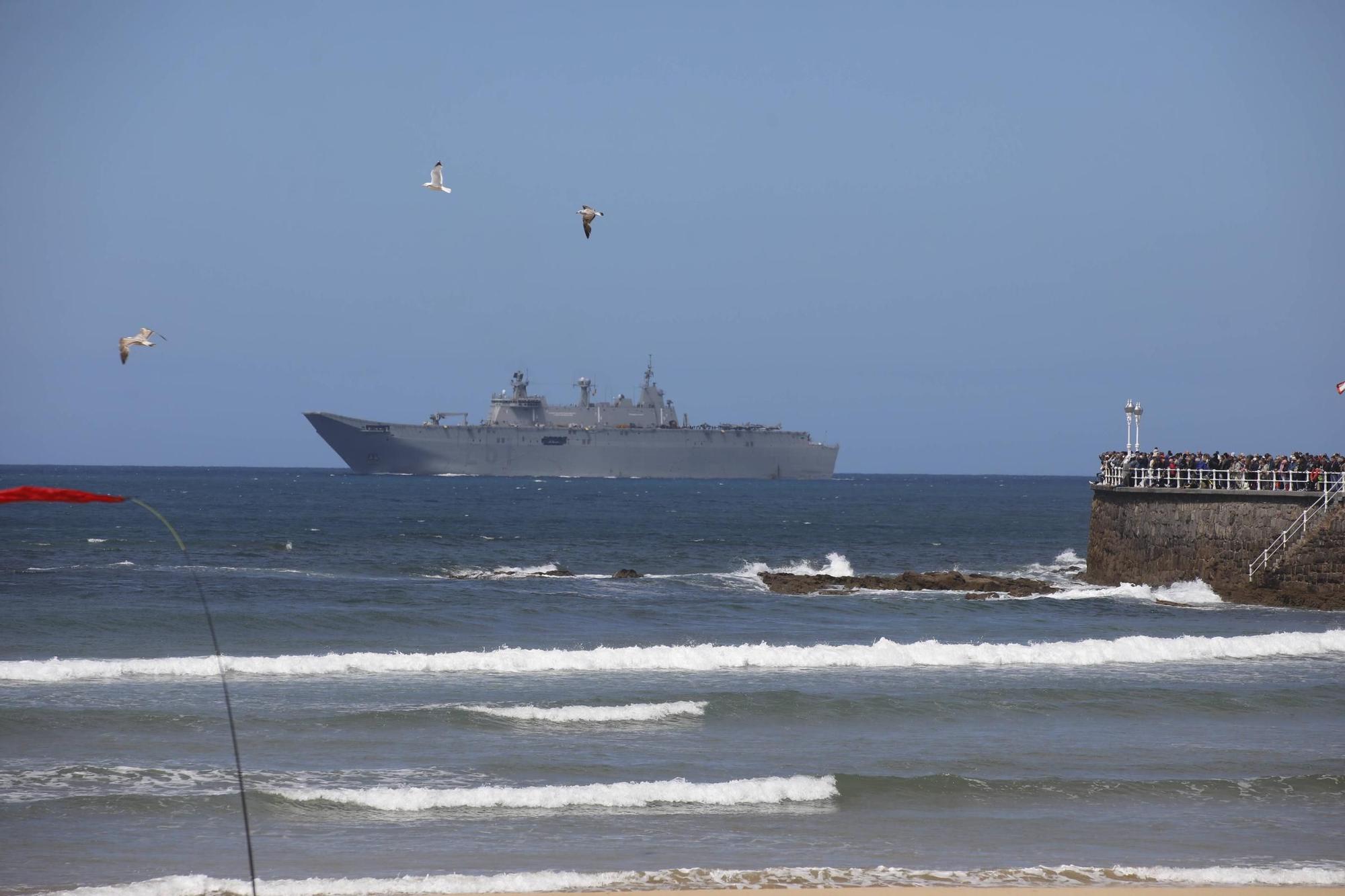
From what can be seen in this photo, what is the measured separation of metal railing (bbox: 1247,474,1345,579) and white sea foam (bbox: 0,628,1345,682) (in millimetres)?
5567

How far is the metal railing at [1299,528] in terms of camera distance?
23.5 metres

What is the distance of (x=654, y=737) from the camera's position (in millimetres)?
11953

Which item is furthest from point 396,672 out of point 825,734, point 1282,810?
point 1282,810

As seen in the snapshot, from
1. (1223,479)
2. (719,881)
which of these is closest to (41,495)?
(719,881)

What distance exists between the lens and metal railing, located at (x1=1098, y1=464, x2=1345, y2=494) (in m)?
24.5

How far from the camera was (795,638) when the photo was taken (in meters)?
19.2

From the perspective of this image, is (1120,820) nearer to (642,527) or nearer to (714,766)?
(714,766)

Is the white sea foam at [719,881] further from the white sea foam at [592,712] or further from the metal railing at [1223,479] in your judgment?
the metal railing at [1223,479]

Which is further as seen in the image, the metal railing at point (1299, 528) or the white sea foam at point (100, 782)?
the metal railing at point (1299, 528)

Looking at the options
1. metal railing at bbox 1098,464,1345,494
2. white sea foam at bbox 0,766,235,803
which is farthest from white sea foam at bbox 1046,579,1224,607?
white sea foam at bbox 0,766,235,803

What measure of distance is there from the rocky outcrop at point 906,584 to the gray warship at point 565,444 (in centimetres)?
8349

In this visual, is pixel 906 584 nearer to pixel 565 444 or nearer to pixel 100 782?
pixel 100 782

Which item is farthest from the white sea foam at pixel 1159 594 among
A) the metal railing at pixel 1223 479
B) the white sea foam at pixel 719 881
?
the white sea foam at pixel 719 881

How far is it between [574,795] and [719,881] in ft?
7.63
